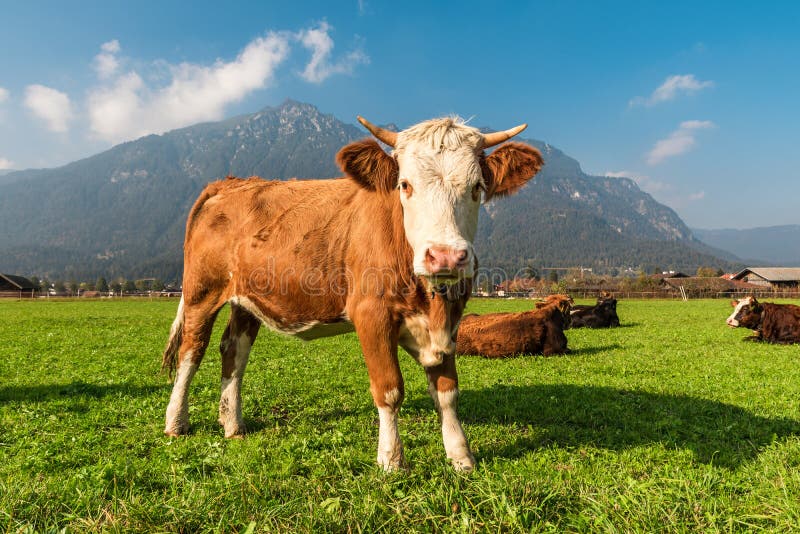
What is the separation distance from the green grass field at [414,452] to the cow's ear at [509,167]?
101 inches

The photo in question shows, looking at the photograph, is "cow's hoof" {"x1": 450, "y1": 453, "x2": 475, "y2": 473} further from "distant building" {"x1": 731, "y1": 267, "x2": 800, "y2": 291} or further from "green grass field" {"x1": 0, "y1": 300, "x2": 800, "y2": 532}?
"distant building" {"x1": 731, "y1": 267, "x2": 800, "y2": 291}

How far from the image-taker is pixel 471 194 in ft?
12.6

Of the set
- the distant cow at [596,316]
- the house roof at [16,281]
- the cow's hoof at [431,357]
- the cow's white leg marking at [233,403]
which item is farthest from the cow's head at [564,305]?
the house roof at [16,281]

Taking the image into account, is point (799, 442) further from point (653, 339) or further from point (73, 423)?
point (653, 339)

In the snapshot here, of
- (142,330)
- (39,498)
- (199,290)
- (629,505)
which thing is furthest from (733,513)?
(142,330)

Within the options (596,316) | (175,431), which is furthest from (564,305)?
(175,431)

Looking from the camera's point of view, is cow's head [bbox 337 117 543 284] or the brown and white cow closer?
cow's head [bbox 337 117 543 284]

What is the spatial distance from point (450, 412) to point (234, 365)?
10.1 feet

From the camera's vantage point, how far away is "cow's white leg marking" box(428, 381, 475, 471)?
13.7 ft

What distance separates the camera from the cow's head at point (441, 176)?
3453 millimetres

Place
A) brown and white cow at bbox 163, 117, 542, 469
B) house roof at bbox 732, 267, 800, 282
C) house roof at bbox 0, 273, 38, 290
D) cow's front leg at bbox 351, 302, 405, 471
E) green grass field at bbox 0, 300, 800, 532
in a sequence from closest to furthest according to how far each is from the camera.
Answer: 1. green grass field at bbox 0, 300, 800, 532
2. brown and white cow at bbox 163, 117, 542, 469
3. cow's front leg at bbox 351, 302, 405, 471
4. house roof at bbox 0, 273, 38, 290
5. house roof at bbox 732, 267, 800, 282

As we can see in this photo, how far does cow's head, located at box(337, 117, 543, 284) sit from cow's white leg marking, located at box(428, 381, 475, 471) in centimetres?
147

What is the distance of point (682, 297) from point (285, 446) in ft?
250

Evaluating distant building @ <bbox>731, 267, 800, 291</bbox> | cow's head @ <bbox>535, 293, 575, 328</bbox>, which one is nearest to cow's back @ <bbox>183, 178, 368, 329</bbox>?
cow's head @ <bbox>535, 293, 575, 328</bbox>
